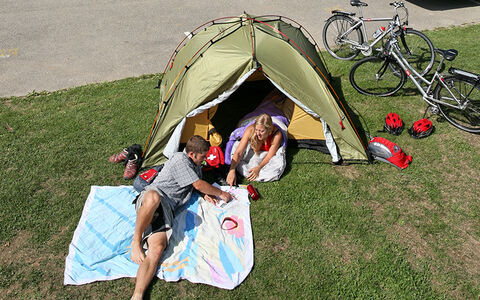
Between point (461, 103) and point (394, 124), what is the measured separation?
1184 millimetres

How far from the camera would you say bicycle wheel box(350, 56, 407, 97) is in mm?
6488

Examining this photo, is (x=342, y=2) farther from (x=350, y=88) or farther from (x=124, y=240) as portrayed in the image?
(x=124, y=240)

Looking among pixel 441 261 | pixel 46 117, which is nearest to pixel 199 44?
pixel 46 117

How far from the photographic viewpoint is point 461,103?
5816 mm

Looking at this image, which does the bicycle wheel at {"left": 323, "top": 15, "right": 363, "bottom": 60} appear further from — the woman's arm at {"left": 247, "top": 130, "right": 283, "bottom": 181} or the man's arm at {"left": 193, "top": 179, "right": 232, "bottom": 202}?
the man's arm at {"left": 193, "top": 179, "right": 232, "bottom": 202}

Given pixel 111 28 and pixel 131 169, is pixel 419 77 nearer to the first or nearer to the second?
pixel 131 169

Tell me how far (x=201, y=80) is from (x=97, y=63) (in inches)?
167

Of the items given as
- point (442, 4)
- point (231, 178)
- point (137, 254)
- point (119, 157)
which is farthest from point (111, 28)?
point (442, 4)

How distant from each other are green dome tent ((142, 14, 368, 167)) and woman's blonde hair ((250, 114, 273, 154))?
495mm

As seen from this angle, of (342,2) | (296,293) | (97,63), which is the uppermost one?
(342,2)

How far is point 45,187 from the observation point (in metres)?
4.96

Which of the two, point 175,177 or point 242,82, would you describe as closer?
point 175,177

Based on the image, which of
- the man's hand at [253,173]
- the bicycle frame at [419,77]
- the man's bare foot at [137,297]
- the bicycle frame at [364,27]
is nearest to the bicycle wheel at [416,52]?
the bicycle frame at [364,27]

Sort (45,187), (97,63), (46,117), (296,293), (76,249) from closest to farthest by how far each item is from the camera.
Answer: (296,293) → (76,249) → (45,187) → (46,117) → (97,63)
